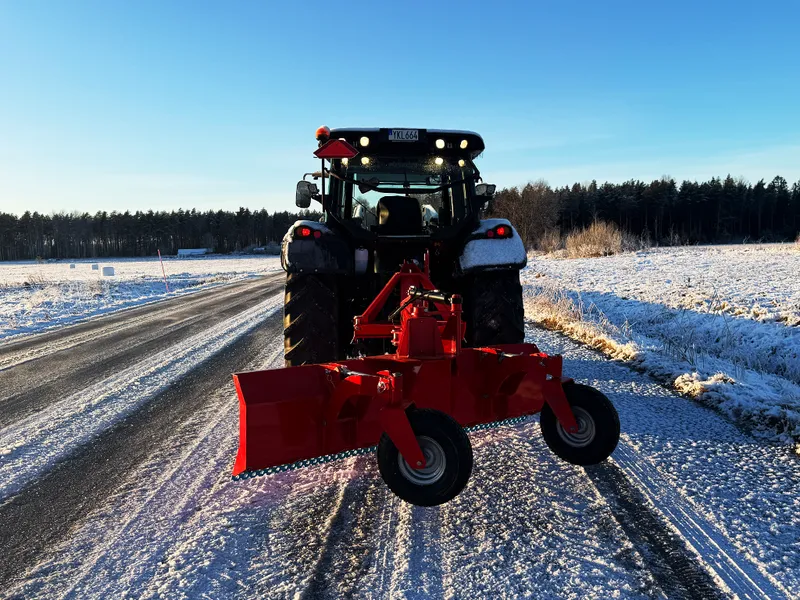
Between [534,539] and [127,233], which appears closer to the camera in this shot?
[534,539]

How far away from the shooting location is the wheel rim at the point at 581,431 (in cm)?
253

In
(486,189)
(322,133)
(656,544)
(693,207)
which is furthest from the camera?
(693,207)

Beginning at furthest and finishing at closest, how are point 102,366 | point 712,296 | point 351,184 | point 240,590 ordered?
point 712,296
point 102,366
point 351,184
point 240,590

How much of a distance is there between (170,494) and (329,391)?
0.97 metres

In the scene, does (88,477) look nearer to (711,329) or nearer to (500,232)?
(500,232)

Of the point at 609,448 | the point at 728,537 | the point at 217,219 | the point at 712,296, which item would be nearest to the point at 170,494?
the point at 609,448

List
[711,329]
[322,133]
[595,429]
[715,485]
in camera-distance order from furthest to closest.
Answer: [711,329]
[322,133]
[595,429]
[715,485]

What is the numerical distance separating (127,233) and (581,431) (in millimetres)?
97894

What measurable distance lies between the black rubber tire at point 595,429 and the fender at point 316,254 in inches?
74.4

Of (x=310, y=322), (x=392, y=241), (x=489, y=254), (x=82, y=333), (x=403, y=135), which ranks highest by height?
(x=403, y=135)

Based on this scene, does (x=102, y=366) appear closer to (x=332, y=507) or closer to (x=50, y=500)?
(x=50, y=500)

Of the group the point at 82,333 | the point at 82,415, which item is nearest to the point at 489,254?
the point at 82,415

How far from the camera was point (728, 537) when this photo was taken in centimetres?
192

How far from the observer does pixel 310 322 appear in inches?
144
